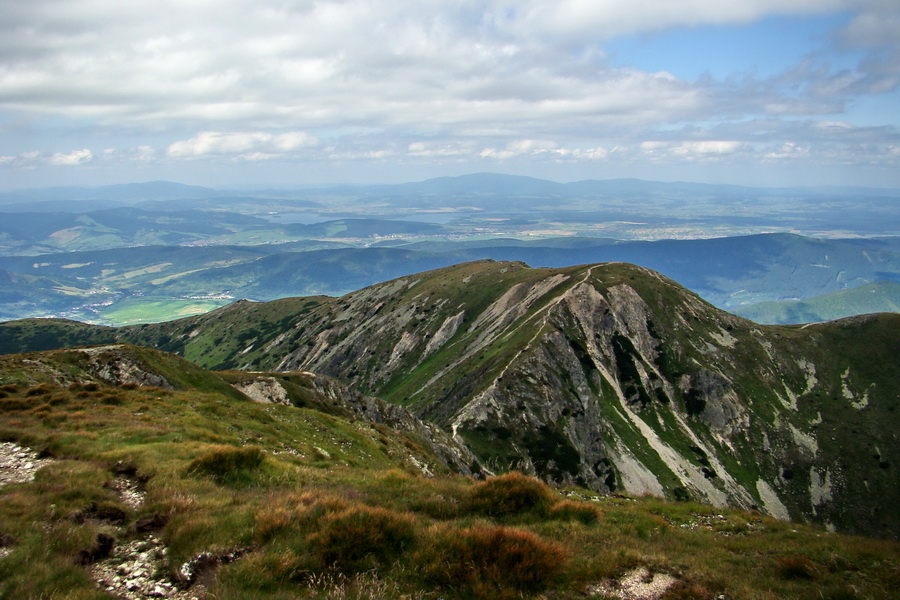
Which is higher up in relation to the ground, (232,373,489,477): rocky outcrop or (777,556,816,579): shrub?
(777,556,816,579): shrub

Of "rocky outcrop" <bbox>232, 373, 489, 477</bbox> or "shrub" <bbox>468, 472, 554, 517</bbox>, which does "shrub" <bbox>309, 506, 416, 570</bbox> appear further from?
"rocky outcrop" <bbox>232, 373, 489, 477</bbox>

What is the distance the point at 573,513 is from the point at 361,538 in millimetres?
7394

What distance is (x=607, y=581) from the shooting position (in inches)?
412

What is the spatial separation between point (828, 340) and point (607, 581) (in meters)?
175

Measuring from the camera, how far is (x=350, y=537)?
10195mm

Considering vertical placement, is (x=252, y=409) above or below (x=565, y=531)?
below

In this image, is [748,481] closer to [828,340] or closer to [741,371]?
[741,371]

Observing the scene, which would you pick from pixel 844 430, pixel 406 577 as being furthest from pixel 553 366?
pixel 406 577

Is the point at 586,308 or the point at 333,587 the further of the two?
the point at 586,308

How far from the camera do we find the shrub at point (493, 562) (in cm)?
941

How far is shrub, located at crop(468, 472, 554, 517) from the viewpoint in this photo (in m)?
14.1

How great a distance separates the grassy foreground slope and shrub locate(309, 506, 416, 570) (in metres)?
0.03

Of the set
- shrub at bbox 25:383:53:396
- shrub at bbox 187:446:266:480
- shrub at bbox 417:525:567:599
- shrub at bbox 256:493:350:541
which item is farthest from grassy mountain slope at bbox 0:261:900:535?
shrub at bbox 417:525:567:599

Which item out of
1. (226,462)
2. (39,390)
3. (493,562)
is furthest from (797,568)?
(39,390)
